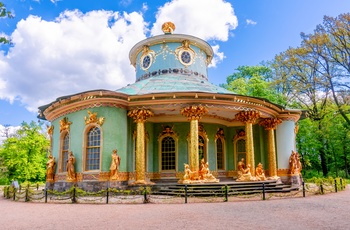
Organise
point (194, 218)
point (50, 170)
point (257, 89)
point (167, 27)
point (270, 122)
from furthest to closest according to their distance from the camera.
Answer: point (257, 89), point (167, 27), point (270, 122), point (50, 170), point (194, 218)

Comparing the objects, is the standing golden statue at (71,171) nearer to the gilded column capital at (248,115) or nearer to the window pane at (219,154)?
the window pane at (219,154)

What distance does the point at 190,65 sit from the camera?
20.9m

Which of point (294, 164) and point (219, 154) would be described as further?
point (219, 154)

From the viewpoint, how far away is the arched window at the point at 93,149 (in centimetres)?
1527

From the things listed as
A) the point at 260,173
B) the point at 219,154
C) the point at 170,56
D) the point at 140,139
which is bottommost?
the point at 260,173

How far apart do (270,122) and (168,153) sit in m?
6.76

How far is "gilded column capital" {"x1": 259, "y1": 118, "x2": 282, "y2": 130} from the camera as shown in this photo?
1888cm

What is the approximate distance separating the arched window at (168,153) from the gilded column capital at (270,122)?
601cm

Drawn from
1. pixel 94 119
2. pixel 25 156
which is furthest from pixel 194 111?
pixel 25 156

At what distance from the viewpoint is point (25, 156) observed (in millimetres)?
32000

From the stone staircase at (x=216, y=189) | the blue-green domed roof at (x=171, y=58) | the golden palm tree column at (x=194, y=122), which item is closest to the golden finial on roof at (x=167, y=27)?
the blue-green domed roof at (x=171, y=58)

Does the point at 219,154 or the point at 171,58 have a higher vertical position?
the point at 171,58

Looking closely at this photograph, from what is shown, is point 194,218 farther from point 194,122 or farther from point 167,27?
point 167,27

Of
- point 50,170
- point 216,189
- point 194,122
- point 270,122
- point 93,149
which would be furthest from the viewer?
point 270,122
